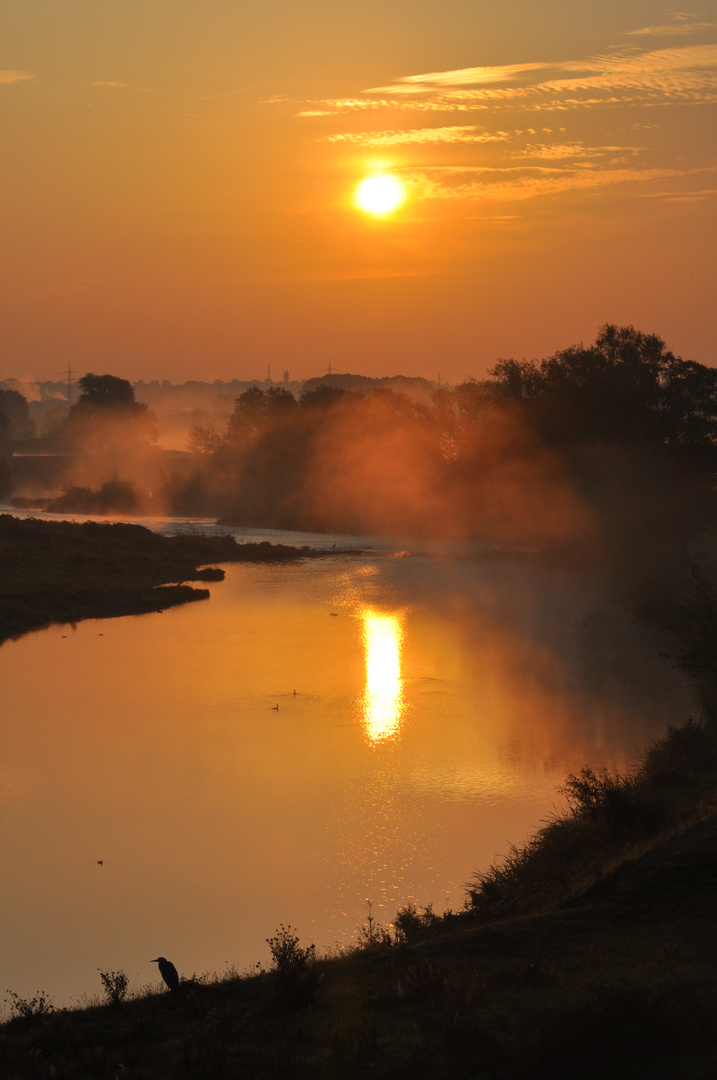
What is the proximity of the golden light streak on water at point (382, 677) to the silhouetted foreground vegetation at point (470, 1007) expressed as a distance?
13.5 meters

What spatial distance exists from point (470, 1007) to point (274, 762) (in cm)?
1547

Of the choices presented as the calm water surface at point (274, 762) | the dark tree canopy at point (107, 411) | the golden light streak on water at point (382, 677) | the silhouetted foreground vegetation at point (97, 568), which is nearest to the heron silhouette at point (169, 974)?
the calm water surface at point (274, 762)

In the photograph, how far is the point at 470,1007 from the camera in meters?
9.48

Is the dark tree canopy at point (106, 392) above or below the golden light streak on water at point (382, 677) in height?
above

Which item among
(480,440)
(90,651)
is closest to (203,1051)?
(90,651)

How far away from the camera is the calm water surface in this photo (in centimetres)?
1639

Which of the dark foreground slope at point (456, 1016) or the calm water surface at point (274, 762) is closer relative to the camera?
the dark foreground slope at point (456, 1016)

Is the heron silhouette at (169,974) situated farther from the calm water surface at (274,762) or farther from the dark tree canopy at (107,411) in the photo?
the dark tree canopy at (107,411)

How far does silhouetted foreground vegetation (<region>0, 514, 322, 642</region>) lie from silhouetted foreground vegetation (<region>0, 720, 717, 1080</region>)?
3339cm

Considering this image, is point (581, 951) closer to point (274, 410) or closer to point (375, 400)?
point (375, 400)

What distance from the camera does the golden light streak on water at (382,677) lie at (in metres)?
28.1

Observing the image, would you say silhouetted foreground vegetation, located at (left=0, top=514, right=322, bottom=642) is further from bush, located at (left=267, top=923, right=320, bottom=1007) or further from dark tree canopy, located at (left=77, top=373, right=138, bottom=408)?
dark tree canopy, located at (left=77, top=373, right=138, bottom=408)

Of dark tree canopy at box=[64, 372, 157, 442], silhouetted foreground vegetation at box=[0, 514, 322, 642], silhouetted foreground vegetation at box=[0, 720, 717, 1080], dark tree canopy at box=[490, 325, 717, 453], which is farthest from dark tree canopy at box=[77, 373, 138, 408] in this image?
silhouetted foreground vegetation at box=[0, 720, 717, 1080]

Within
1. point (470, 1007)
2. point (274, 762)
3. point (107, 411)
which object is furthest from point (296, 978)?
point (107, 411)
